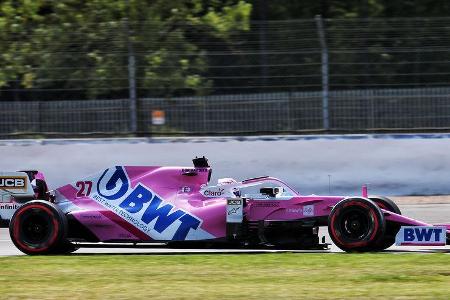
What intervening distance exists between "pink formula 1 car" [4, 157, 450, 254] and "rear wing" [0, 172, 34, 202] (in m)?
0.01

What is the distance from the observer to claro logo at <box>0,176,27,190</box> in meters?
12.0

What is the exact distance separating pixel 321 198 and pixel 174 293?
3.34 m

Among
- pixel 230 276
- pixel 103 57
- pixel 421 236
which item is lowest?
pixel 230 276

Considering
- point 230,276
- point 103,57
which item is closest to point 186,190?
point 230,276

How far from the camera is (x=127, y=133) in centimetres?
1855

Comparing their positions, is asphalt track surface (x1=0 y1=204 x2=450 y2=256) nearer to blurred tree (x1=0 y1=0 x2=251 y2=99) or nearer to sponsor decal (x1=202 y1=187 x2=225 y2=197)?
sponsor decal (x1=202 y1=187 x2=225 y2=197)

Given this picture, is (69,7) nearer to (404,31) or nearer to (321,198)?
(404,31)

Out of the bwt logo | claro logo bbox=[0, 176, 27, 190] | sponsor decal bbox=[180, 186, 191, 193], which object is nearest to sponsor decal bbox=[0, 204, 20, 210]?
claro logo bbox=[0, 176, 27, 190]

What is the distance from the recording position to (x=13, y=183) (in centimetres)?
1203

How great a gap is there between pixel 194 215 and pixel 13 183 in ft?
7.52

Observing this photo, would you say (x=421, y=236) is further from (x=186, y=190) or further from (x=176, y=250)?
(x=176, y=250)

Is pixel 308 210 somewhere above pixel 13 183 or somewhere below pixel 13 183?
below

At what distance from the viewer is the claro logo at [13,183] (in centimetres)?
1202

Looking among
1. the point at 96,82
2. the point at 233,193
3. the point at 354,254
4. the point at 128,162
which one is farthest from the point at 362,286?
the point at 96,82
